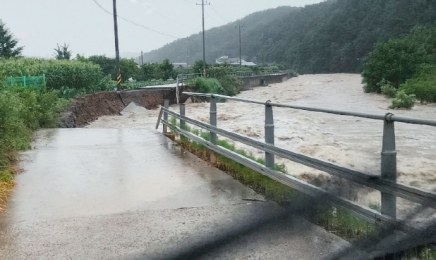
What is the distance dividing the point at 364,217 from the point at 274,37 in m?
108

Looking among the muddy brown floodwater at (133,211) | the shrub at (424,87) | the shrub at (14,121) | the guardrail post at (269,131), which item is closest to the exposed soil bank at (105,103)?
the shrub at (14,121)

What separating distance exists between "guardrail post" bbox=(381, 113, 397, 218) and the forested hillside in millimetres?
40016

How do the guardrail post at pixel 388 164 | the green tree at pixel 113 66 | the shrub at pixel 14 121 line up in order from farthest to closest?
the green tree at pixel 113 66 → the shrub at pixel 14 121 → the guardrail post at pixel 388 164

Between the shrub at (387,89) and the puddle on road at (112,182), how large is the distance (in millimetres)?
30489

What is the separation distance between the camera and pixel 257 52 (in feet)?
433

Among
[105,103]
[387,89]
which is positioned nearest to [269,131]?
[105,103]

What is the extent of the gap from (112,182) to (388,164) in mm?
3949

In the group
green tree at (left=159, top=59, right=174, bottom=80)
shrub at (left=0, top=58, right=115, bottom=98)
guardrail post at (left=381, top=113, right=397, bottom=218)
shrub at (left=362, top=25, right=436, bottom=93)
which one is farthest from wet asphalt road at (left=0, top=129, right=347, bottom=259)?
green tree at (left=159, top=59, right=174, bottom=80)

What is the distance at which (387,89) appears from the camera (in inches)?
1503

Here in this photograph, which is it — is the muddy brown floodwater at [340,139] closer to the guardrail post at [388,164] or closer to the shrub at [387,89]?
the guardrail post at [388,164]

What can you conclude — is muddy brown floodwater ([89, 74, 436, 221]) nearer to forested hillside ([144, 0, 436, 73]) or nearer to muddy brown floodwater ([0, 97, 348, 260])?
muddy brown floodwater ([0, 97, 348, 260])

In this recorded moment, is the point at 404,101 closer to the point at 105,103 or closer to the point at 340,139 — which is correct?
the point at 340,139

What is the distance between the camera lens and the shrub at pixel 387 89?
37.3 meters

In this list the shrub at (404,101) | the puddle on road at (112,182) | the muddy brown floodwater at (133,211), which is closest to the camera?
the muddy brown floodwater at (133,211)
